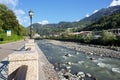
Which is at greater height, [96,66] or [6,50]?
[6,50]

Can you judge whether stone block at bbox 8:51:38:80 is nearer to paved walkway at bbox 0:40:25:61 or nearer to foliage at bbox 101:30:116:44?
paved walkway at bbox 0:40:25:61

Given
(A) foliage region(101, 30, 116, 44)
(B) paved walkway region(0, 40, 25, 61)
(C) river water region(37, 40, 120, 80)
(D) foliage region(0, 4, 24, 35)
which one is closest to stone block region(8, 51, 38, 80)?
(B) paved walkway region(0, 40, 25, 61)

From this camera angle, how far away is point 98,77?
17.9m

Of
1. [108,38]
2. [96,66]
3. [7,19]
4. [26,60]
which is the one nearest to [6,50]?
[96,66]

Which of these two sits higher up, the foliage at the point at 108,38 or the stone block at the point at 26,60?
the stone block at the point at 26,60

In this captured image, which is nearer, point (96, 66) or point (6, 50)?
point (96, 66)

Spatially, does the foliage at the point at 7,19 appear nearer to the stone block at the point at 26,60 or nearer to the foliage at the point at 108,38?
the foliage at the point at 108,38

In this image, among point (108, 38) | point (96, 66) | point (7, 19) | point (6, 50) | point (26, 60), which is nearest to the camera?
point (26, 60)

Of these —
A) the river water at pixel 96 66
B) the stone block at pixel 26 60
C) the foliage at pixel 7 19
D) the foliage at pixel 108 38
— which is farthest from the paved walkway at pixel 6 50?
the foliage at pixel 7 19

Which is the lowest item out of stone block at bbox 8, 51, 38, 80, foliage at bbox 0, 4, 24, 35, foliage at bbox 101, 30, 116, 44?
foliage at bbox 101, 30, 116, 44

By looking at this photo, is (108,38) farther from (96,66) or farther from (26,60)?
(26,60)

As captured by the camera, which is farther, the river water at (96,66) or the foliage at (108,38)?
the foliage at (108,38)

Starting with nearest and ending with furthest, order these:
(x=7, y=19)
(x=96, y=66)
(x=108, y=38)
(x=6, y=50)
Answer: (x=96, y=66) → (x=6, y=50) → (x=108, y=38) → (x=7, y=19)

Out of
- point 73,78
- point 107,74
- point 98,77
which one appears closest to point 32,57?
point 73,78
